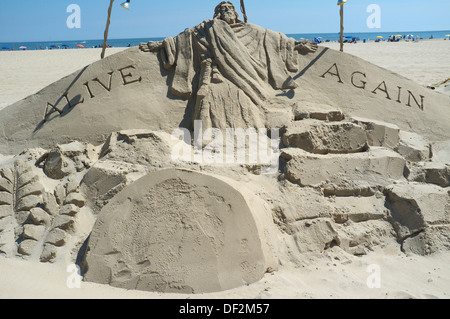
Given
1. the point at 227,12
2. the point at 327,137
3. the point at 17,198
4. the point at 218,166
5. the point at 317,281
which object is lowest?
the point at 317,281

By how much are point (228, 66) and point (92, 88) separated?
1431 millimetres

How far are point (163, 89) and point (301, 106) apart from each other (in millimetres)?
1411

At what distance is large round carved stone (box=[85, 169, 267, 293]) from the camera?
320 centimetres

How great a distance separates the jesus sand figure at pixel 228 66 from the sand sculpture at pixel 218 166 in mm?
15

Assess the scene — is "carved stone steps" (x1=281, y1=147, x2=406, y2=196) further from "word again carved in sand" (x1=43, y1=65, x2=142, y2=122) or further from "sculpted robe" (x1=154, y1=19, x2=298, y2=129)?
"word again carved in sand" (x1=43, y1=65, x2=142, y2=122)

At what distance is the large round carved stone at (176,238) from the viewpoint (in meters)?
3.20

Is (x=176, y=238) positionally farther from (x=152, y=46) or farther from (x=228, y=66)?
(x=152, y=46)

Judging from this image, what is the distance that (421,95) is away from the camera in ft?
16.9

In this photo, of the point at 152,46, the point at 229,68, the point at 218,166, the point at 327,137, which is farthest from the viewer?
the point at 152,46

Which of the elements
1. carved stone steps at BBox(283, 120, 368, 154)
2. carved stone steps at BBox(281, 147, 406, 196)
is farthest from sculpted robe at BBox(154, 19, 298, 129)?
carved stone steps at BBox(281, 147, 406, 196)

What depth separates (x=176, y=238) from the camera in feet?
10.8

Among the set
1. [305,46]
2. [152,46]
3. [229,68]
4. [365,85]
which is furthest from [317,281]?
[152,46]

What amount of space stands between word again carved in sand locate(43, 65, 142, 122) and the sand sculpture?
0.05 ft

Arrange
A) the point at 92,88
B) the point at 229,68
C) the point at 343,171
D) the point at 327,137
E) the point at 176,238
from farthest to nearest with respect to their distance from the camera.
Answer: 1. the point at 92,88
2. the point at 229,68
3. the point at 327,137
4. the point at 343,171
5. the point at 176,238
